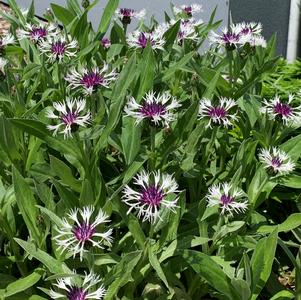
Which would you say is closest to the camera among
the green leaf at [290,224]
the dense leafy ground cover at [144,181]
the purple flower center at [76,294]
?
the purple flower center at [76,294]

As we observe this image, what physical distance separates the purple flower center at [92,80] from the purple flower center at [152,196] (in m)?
0.46

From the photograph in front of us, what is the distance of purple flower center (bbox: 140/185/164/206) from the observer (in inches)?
62.1

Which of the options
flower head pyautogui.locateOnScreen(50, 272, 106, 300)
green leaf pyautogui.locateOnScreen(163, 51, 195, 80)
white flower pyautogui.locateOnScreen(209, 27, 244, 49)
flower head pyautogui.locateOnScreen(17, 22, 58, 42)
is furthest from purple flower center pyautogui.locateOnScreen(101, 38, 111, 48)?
flower head pyautogui.locateOnScreen(50, 272, 106, 300)

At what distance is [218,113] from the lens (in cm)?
204

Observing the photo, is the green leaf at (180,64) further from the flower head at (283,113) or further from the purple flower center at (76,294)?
the purple flower center at (76,294)

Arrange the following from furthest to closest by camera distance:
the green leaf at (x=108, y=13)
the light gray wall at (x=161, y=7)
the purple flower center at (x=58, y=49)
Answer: the light gray wall at (x=161, y=7), the green leaf at (x=108, y=13), the purple flower center at (x=58, y=49)

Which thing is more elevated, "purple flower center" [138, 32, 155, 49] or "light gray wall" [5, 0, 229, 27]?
"light gray wall" [5, 0, 229, 27]

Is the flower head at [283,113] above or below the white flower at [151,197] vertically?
above

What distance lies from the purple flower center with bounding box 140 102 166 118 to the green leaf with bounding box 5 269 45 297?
21.8 inches

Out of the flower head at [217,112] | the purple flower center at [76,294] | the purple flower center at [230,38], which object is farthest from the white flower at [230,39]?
A: the purple flower center at [76,294]

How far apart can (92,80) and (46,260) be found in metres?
0.54

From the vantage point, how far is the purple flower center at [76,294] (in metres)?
1.49

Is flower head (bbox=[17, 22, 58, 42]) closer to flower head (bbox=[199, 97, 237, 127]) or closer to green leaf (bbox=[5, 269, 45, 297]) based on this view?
flower head (bbox=[199, 97, 237, 127])

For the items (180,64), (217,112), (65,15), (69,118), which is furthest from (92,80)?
(65,15)
